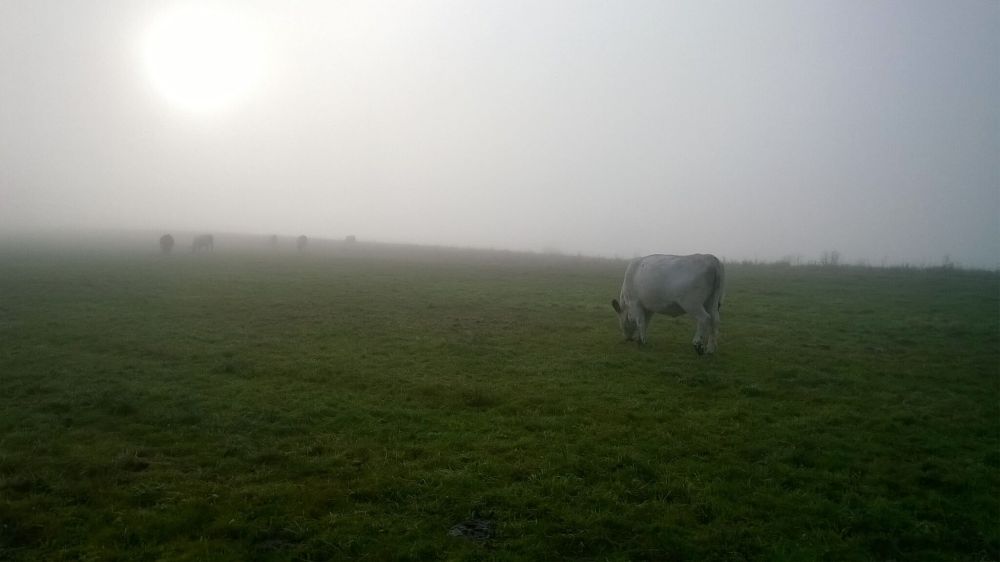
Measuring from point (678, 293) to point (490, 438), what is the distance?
6737mm

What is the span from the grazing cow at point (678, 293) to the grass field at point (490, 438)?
76 cm

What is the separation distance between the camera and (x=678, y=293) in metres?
12.9

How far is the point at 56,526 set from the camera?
5.61 metres

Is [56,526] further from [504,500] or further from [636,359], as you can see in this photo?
[636,359]

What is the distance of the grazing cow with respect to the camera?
41.5 feet

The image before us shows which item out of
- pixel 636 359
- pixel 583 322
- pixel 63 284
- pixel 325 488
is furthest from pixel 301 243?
pixel 325 488

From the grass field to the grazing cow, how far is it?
76cm

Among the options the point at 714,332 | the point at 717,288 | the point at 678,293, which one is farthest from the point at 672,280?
the point at 714,332

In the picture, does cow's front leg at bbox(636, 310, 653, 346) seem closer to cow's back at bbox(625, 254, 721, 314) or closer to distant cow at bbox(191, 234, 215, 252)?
cow's back at bbox(625, 254, 721, 314)

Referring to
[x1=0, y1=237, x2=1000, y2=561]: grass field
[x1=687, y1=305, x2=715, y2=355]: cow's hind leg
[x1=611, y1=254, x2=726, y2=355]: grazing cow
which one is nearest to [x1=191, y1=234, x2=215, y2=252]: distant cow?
[x1=0, y1=237, x2=1000, y2=561]: grass field

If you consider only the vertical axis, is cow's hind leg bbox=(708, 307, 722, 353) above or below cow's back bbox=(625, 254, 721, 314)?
below

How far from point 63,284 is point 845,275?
33.5 metres

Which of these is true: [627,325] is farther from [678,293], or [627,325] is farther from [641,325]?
[678,293]

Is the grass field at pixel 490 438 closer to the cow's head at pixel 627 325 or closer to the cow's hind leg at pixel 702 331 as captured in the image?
the cow's head at pixel 627 325
